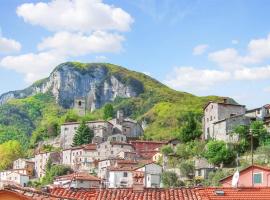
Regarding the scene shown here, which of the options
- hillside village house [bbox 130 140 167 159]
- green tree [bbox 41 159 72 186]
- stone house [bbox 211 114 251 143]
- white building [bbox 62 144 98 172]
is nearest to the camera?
stone house [bbox 211 114 251 143]

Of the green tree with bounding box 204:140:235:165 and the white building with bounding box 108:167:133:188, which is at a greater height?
the green tree with bounding box 204:140:235:165

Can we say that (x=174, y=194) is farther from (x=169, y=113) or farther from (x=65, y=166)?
(x=169, y=113)

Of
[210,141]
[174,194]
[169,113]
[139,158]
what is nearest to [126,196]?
[174,194]

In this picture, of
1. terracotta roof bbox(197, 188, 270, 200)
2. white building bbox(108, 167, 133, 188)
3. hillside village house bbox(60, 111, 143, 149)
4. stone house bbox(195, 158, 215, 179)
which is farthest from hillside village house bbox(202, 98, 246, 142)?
terracotta roof bbox(197, 188, 270, 200)

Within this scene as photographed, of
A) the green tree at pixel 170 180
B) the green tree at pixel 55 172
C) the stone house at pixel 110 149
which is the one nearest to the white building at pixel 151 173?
the green tree at pixel 170 180

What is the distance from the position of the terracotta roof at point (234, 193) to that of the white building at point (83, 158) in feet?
323

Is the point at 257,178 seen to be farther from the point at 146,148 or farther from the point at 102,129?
the point at 102,129

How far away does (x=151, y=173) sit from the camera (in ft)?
300

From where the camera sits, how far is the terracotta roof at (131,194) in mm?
17312

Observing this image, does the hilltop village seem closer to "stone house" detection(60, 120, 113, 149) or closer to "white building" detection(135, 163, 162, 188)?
"white building" detection(135, 163, 162, 188)

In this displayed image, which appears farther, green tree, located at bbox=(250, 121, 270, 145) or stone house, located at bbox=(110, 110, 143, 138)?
stone house, located at bbox=(110, 110, 143, 138)

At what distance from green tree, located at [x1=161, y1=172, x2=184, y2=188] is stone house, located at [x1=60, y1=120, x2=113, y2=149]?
45.1 metres

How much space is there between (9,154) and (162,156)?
68.5 meters

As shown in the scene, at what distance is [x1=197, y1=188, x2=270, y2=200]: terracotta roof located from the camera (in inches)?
693
